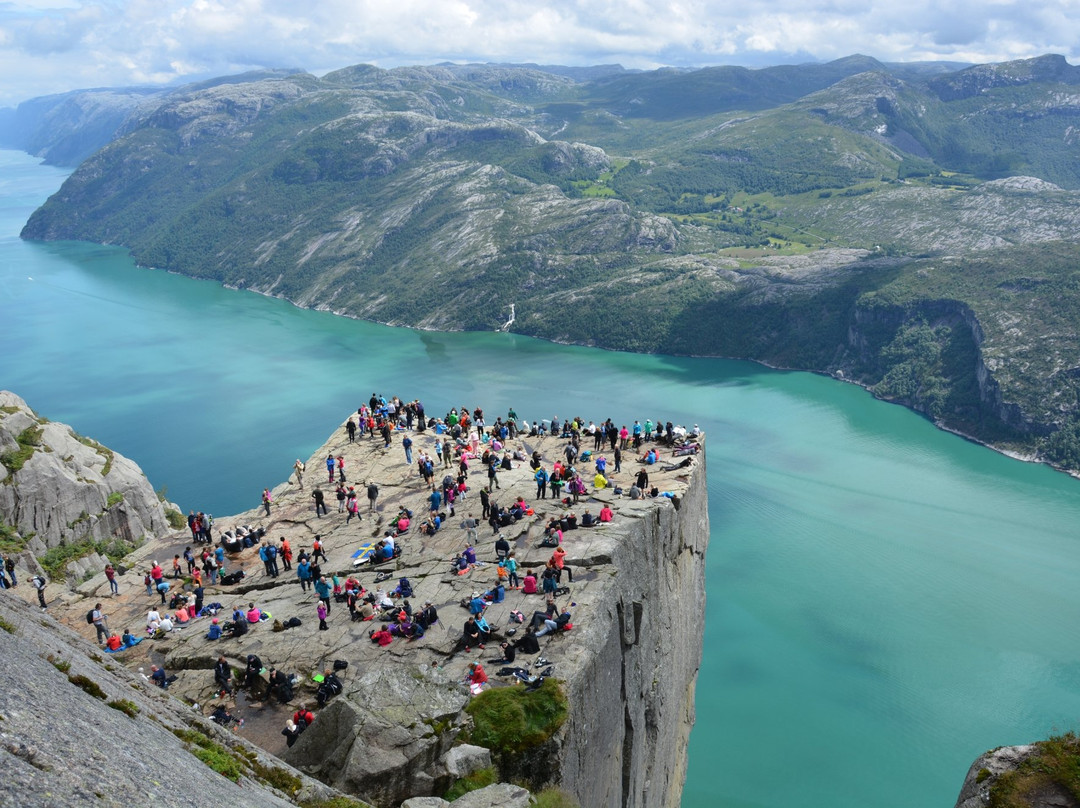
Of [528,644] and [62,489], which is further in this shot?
[62,489]

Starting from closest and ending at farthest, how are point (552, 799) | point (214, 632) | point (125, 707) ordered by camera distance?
point (125, 707) < point (552, 799) < point (214, 632)

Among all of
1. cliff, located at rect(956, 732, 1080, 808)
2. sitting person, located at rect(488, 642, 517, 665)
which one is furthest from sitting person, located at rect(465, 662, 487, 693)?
cliff, located at rect(956, 732, 1080, 808)

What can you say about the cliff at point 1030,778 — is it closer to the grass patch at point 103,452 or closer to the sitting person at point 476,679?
the sitting person at point 476,679

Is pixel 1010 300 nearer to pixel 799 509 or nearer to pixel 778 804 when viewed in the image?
pixel 799 509

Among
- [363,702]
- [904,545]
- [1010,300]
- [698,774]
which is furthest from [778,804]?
[1010,300]

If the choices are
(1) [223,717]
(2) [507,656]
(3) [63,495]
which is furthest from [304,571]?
(3) [63,495]

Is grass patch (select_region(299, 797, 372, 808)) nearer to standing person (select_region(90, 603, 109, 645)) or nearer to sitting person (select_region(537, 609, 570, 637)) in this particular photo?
sitting person (select_region(537, 609, 570, 637))

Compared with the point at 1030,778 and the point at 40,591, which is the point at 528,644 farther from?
the point at 40,591
